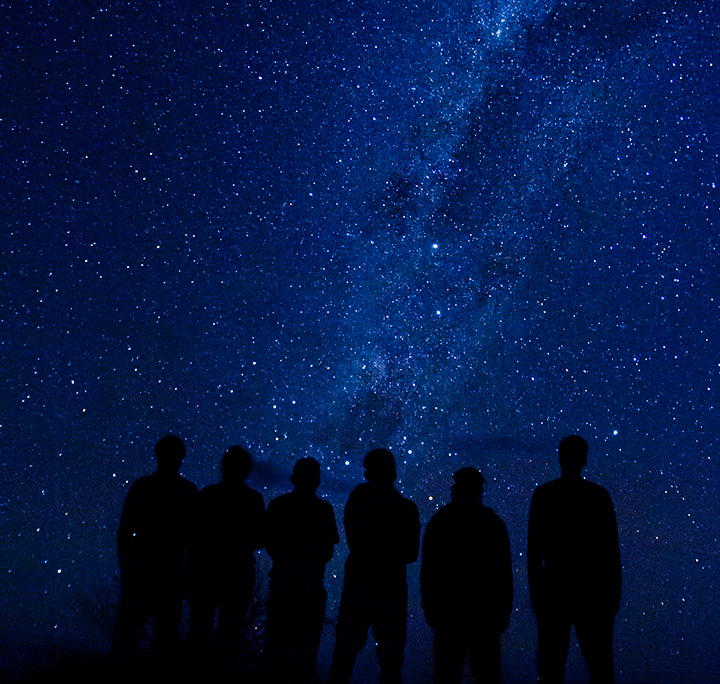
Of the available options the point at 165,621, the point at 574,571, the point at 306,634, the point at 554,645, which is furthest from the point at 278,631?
the point at 574,571

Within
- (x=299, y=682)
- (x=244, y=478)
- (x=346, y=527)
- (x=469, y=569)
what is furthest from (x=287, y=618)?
(x=469, y=569)

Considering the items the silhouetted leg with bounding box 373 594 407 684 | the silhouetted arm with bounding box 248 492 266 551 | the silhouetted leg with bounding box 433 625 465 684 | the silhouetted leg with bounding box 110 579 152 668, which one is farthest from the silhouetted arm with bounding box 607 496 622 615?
the silhouetted leg with bounding box 110 579 152 668

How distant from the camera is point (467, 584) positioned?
363cm

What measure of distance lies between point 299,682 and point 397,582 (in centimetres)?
97

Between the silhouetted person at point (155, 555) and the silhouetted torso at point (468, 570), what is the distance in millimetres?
1684

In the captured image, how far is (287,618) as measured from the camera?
4160 mm

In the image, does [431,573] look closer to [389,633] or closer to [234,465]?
[389,633]

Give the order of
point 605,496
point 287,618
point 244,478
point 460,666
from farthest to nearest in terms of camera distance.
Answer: point 244,478, point 287,618, point 605,496, point 460,666

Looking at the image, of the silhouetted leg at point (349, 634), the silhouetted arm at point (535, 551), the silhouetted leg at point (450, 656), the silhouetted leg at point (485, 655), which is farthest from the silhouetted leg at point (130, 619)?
the silhouetted arm at point (535, 551)

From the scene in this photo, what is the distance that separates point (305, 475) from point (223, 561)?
81 centimetres

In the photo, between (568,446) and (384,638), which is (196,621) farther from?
(568,446)

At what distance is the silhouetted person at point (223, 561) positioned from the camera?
4250mm

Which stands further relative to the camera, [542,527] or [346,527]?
[346,527]

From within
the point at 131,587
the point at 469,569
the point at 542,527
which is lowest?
the point at 131,587
